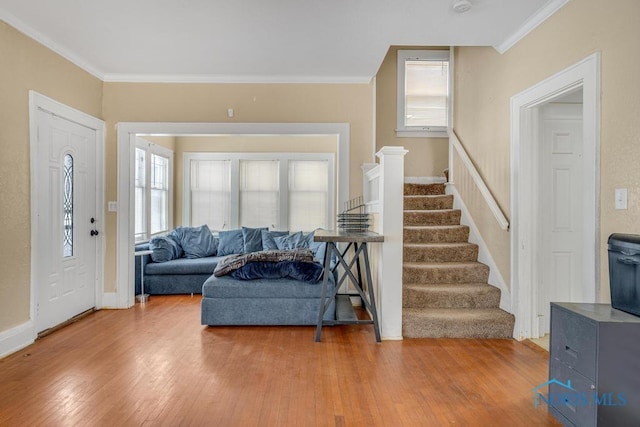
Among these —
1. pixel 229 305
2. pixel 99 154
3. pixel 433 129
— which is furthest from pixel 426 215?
pixel 99 154

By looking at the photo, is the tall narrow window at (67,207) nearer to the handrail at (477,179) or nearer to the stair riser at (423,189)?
the stair riser at (423,189)

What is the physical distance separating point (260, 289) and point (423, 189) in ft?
9.07

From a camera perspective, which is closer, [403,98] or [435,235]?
[435,235]

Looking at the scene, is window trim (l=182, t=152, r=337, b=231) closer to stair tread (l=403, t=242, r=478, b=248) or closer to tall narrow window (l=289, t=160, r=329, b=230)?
tall narrow window (l=289, t=160, r=329, b=230)

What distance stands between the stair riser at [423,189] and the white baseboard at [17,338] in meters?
4.42

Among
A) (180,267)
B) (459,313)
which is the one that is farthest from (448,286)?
(180,267)

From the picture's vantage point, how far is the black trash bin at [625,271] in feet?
6.34

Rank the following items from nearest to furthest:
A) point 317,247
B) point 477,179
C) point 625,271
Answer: point 625,271
point 477,179
point 317,247

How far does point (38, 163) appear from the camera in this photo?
3.40 meters

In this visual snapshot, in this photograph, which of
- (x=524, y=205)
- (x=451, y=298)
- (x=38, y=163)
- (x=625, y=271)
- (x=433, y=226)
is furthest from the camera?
(x=433, y=226)

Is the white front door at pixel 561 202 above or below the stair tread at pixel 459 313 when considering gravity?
above

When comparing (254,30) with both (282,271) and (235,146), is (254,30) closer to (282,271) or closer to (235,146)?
(282,271)

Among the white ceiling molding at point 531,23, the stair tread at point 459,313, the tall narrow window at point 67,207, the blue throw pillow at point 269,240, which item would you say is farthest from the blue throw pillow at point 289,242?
the white ceiling molding at point 531,23

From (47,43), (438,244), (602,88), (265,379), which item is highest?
(47,43)
